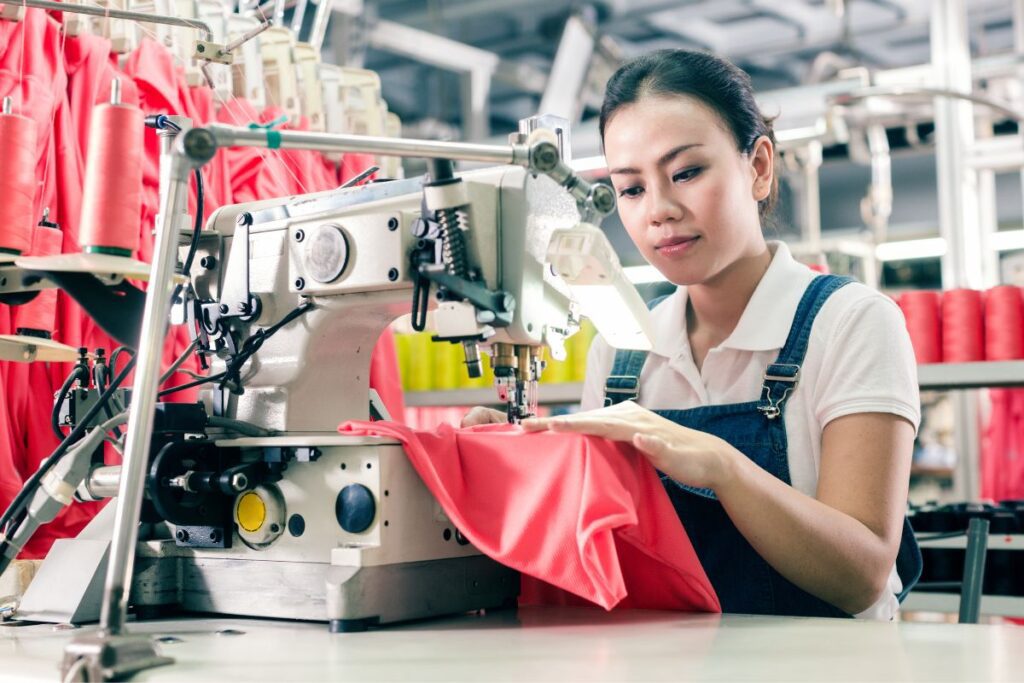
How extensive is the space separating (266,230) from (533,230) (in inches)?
14.5

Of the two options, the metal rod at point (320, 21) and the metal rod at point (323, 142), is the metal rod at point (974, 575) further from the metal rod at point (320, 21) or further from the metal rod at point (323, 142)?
the metal rod at point (320, 21)

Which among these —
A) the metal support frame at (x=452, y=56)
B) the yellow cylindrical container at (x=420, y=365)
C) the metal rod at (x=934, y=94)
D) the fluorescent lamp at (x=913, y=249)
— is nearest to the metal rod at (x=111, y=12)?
the yellow cylindrical container at (x=420, y=365)

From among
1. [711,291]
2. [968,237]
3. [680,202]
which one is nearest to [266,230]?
[680,202]

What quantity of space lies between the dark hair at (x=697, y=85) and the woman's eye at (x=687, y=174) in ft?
0.38

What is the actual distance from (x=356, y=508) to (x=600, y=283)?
0.38 metres

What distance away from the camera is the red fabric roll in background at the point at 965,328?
332 cm

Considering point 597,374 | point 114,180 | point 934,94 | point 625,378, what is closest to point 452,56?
point 934,94

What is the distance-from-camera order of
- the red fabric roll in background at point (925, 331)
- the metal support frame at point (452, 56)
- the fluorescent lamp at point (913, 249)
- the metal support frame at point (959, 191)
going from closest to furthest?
the red fabric roll in background at point (925, 331) < the metal support frame at point (959, 191) < the metal support frame at point (452, 56) < the fluorescent lamp at point (913, 249)

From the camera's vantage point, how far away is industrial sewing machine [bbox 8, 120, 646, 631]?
4.23 ft

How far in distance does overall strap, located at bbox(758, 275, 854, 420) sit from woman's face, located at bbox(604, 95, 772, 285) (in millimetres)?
147

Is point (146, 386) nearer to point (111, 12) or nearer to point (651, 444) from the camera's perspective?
point (651, 444)

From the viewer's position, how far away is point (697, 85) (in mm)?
1741

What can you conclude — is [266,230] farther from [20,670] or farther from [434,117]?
[434,117]

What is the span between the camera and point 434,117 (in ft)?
30.2
